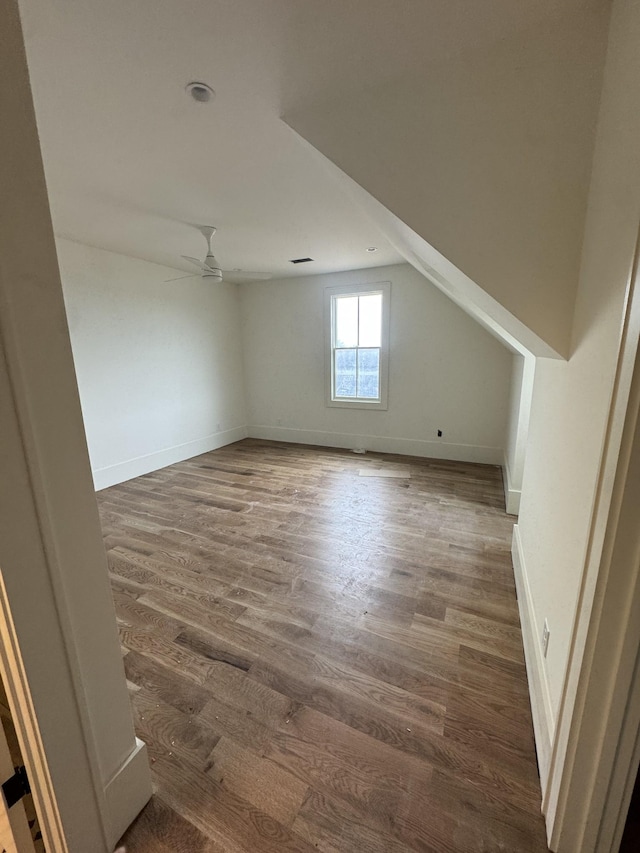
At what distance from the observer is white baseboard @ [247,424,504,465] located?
14.6ft

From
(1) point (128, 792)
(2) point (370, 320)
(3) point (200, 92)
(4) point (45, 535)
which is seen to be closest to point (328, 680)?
(1) point (128, 792)

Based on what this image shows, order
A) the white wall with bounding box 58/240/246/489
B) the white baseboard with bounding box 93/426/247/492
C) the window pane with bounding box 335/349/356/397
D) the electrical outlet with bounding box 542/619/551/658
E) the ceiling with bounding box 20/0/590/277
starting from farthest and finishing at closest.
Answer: the window pane with bounding box 335/349/356/397, the white baseboard with bounding box 93/426/247/492, the white wall with bounding box 58/240/246/489, the electrical outlet with bounding box 542/619/551/658, the ceiling with bounding box 20/0/590/277

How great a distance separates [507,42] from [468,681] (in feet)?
8.41

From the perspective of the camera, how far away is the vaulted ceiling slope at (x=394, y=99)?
1.14m

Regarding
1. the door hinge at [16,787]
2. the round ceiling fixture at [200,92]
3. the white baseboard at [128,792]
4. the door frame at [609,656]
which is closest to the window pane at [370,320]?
the round ceiling fixture at [200,92]

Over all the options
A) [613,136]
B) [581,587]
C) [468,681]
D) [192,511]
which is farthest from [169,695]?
[613,136]

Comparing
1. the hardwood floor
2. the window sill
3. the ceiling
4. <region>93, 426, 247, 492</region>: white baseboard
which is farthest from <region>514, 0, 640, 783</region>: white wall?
<region>93, 426, 247, 492</region>: white baseboard

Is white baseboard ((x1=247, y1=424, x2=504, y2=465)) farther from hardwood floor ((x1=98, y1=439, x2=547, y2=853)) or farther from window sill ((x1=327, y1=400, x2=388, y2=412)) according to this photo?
hardwood floor ((x1=98, y1=439, x2=547, y2=853))

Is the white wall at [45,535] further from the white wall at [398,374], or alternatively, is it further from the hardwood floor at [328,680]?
the white wall at [398,374]

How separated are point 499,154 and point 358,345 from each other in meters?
3.73

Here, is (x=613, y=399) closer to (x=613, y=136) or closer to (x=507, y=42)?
(x=613, y=136)

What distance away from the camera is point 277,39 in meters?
1.22

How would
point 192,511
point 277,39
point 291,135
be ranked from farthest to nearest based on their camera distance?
point 192,511 → point 291,135 → point 277,39

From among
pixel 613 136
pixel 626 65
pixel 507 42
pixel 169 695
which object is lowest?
pixel 169 695
